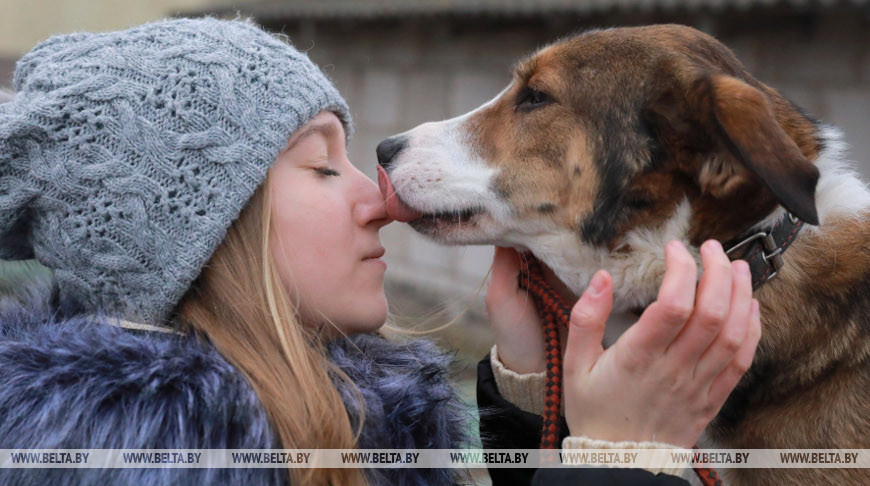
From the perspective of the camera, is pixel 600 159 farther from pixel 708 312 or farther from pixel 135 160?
pixel 135 160

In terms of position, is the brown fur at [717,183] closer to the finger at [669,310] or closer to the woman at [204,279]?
the finger at [669,310]

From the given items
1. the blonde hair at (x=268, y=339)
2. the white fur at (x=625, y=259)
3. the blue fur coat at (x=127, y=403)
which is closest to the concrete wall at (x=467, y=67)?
the white fur at (x=625, y=259)

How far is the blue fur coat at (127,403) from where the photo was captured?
1.54 m

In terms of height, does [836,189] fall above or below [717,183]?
below

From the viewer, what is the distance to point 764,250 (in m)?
1.91

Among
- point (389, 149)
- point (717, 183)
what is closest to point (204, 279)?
point (389, 149)

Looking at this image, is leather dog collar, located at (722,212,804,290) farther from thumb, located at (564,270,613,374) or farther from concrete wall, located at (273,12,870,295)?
concrete wall, located at (273,12,870,295)

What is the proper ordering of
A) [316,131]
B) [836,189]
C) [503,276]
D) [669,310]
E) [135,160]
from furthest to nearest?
[503,276] < [836,189] < [316,131] < [135,160] < [669,310]

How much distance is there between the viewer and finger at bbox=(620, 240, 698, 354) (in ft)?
4.71

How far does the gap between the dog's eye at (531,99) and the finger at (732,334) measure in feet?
3.17

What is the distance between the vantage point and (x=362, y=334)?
2205 millimetres

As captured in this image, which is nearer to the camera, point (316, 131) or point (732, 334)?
point (732, 334)

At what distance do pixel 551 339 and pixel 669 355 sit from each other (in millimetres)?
563

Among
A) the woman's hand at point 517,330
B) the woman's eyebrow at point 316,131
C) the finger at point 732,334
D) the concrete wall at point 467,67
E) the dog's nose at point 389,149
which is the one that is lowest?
the concrete wall at point 467,67
